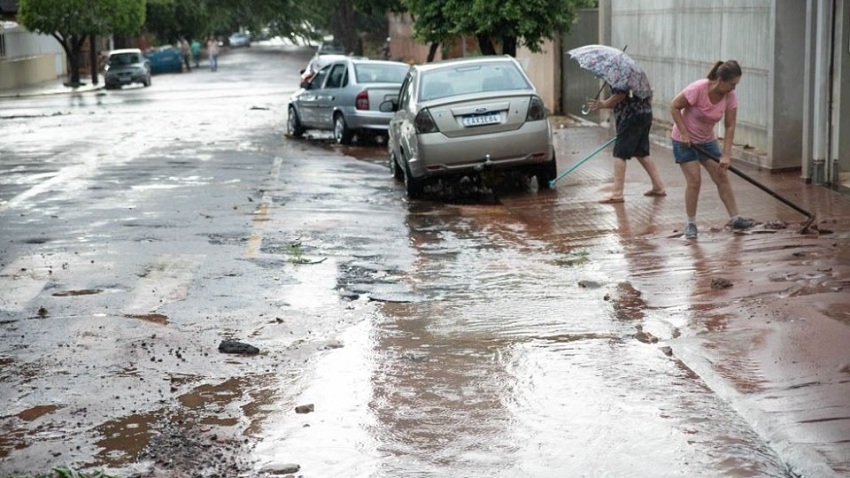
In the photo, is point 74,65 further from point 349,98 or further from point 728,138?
point 728,138

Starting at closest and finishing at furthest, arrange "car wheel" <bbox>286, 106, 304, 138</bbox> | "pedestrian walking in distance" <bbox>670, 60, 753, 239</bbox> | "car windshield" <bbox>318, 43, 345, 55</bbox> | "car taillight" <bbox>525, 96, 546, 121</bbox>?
"pedestrian walking in distance" <bbox>670, 60, 753, 239</bbox>
"car taillight" <bbox>525, 96, 546, 121</bbox>
"car wheel" <bbox>286, 106, 304, 138</bbox>
"car windshield" <bbox>318, 43, 345, 55</bbox>

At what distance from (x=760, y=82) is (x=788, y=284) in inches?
297

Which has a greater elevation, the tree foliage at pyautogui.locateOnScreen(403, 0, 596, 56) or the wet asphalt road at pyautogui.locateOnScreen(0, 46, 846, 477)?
the tree foliage at pyautogui.locateOnScreen(403, 0, 596, 56)

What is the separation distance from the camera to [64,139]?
25094mm

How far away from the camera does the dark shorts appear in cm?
1382

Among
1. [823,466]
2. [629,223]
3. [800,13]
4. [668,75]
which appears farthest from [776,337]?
[668,75]

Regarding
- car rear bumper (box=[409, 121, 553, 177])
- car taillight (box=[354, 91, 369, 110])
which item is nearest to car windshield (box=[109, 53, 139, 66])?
car taillight (box=[354, 91, 369, 110])

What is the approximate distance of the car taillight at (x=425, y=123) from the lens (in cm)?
1485

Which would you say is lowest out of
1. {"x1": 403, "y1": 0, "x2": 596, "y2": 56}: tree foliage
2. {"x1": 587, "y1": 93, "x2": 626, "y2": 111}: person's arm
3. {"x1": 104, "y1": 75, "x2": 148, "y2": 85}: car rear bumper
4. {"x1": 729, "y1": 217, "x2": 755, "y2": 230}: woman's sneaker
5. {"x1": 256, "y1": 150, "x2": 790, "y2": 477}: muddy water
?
{"x1": 256, "y1": 150, "x2": 790, "y2": 477}: muddy water

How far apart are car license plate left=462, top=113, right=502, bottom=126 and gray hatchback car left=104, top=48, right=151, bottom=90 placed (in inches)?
1533

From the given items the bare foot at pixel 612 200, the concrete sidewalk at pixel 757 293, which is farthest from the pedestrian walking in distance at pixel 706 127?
the bare foot at pixel 612 200

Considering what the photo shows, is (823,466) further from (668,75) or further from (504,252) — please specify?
(668,75)

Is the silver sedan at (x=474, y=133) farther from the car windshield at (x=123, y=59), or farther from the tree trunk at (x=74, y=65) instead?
the tree trunk at (x=74, y=65)

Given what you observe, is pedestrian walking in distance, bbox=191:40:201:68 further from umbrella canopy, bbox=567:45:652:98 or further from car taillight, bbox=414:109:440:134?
umbrella canopy, bbox=567:45:652:98
